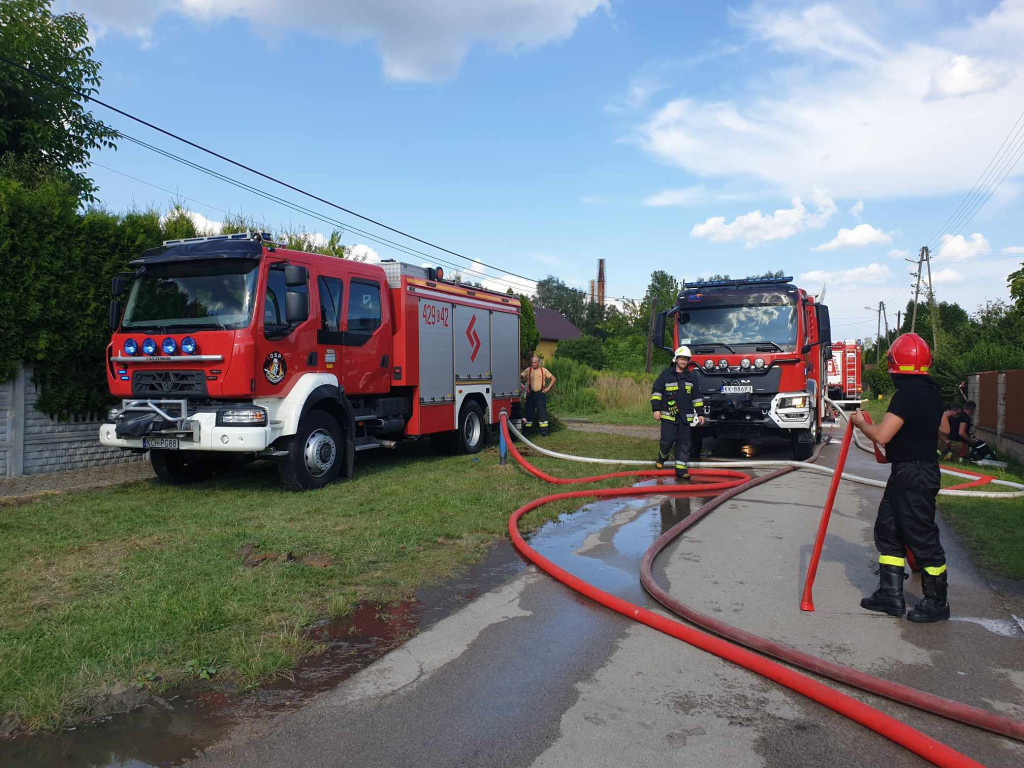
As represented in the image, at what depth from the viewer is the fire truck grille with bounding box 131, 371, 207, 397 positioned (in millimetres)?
Result: 7914

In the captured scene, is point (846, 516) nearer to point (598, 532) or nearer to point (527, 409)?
point (598, 532)

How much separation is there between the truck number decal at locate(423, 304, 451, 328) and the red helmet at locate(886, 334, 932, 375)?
7.26 m

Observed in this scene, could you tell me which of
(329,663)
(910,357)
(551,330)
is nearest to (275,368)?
(329,663)

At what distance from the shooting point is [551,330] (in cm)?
5850

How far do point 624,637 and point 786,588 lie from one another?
5.17ft

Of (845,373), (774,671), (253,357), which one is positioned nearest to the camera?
(774,671)

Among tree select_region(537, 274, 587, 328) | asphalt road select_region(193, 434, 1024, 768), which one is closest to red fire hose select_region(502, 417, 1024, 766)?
asphalt road select_region(193, 434, 1024, 768)

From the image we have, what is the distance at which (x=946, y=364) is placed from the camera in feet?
77.4

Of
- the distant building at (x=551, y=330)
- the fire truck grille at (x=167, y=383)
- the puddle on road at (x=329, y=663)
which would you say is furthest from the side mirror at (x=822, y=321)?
the distant building at (x=551, y=330)

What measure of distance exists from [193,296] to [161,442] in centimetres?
159

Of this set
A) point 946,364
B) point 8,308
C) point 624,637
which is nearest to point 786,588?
point 624,637

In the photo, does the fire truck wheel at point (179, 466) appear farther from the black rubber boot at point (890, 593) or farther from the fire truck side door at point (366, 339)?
the black rubber boot at point (890, 593)

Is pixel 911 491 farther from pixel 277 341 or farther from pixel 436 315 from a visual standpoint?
pixel 436 315

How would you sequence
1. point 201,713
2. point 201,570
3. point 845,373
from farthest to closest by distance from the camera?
point 845,373 → point 201,570 → point 201,713
